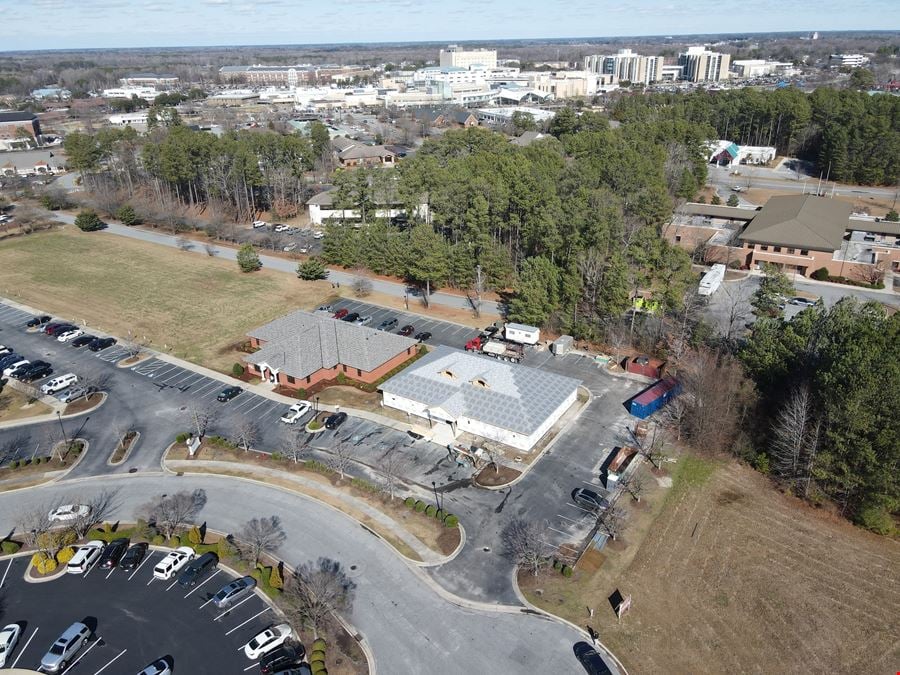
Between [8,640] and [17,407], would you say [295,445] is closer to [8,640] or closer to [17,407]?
[8,640]

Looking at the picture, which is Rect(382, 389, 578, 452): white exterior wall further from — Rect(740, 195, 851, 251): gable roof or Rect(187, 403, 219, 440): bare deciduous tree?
Rect(740, 195, 851, 251): gable roof

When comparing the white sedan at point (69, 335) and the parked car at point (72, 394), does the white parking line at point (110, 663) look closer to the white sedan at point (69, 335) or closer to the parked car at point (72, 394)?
the parked car at point (72, 394)

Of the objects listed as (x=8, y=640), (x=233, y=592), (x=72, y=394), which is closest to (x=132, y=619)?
(x=233, y=592)

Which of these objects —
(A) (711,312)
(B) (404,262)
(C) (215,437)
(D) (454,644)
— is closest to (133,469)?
(C) (215,437)

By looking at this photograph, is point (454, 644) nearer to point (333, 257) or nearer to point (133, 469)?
point (133, 469)

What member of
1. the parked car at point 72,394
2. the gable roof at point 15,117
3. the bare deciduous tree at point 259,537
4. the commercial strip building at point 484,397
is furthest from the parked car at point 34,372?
the gable roof at point 15,117

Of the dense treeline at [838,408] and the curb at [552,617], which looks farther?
the dense treeline at [838,408]
